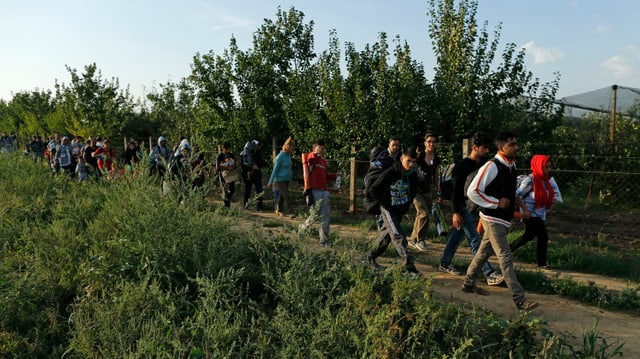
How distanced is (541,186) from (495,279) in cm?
156

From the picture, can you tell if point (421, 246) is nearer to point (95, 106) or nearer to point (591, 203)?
point (591, 203)

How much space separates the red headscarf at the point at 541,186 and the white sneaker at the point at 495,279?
127 cm

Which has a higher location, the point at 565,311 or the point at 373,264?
the point at 373,264

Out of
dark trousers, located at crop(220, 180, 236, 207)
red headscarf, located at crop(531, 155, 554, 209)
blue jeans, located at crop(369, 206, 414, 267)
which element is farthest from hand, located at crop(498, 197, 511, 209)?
dark trousers, located at crop(220, 180, 236, 207)

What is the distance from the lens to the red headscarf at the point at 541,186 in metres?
6.32

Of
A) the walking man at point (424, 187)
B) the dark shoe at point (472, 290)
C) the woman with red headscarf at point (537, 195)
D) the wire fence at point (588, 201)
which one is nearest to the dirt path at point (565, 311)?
the dark shoe at point (472, 290)

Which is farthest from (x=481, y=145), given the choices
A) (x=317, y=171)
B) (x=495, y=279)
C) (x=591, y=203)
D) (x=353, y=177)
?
(x=591, y=203)

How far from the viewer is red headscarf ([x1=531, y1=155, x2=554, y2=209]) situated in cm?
632

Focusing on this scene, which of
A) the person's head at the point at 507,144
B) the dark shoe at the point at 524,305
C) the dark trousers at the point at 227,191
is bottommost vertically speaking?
the dark shoe at the point at 524,305

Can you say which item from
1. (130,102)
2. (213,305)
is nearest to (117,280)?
(213,305)

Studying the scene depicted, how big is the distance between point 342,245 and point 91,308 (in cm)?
238

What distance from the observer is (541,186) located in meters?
6.36

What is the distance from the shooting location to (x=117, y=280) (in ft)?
14.6

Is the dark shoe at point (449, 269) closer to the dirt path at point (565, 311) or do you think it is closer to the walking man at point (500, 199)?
the dirt path at point (565, 311)
